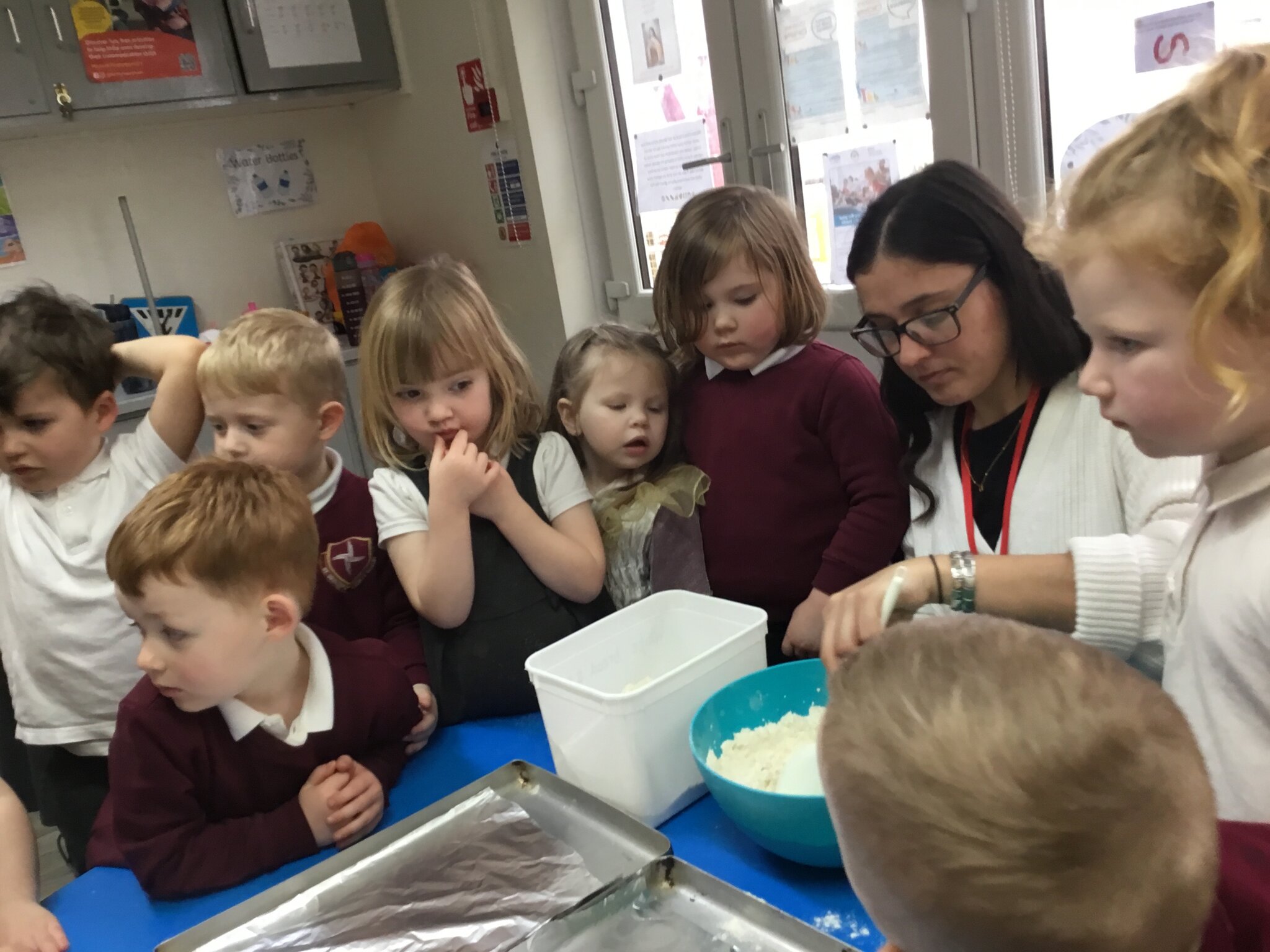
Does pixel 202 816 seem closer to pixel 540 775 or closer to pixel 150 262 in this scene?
pixel 540 775

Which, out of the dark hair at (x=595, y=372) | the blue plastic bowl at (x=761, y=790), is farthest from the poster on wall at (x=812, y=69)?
the blue plastic bowl at (x=761, y=790)

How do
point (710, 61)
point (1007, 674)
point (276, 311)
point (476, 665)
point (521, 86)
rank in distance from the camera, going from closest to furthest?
point (1007, 674), point (476, 665), point (276, 311), point (710, 61), point (521, 86)

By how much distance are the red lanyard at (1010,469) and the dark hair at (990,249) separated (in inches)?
1.5

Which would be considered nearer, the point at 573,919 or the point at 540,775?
the point at 573,919

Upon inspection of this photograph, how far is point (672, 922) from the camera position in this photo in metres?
0.79

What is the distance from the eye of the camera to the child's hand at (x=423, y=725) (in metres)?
1.16

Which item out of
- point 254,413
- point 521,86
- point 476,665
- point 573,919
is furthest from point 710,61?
point 573,919

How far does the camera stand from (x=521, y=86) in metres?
2.61

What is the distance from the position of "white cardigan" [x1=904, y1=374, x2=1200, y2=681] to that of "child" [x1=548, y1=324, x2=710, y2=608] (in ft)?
1.08

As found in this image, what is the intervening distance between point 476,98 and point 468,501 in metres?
1.93

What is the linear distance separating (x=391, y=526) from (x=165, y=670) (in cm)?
38

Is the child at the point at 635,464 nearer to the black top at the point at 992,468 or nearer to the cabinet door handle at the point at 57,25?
the black top at the point at 992,468

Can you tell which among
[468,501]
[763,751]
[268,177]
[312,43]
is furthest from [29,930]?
[268,177]

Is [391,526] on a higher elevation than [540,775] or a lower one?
higher
